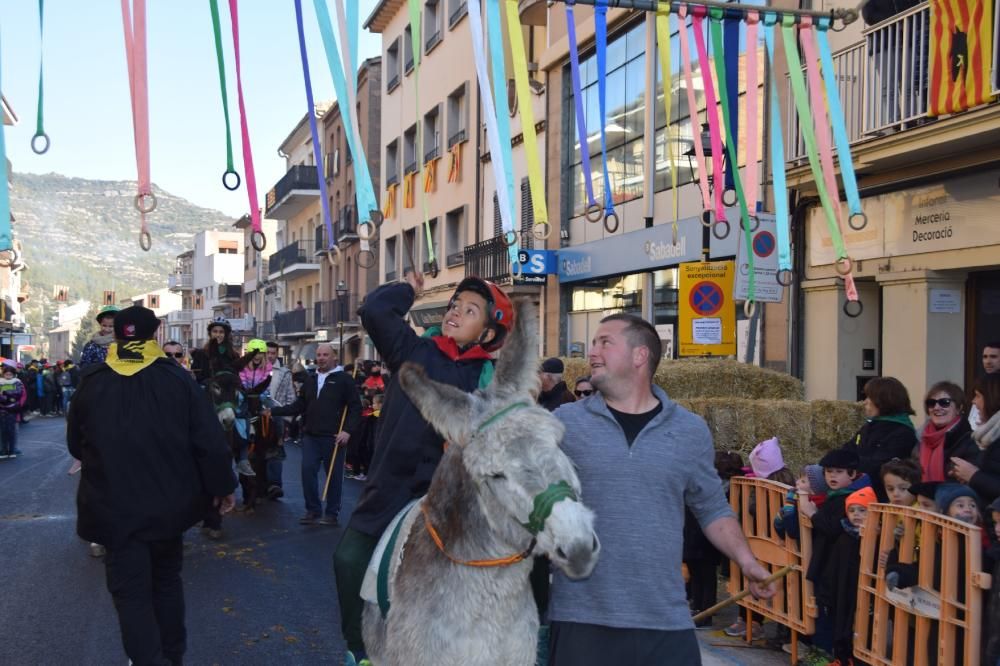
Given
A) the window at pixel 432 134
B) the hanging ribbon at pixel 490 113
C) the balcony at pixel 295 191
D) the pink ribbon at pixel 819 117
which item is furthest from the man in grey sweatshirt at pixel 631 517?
the balcony at pixel 295 191

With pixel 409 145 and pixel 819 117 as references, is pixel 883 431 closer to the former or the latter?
pixel 819 117

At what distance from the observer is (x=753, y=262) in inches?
379

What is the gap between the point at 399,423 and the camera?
3748 millimetres

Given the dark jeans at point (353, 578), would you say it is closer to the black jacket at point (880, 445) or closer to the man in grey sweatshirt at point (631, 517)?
the man in grey sweatshirt at point (631, 517)

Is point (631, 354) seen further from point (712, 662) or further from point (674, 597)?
point (712, 662)

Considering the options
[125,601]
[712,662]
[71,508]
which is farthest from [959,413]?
[71,508]

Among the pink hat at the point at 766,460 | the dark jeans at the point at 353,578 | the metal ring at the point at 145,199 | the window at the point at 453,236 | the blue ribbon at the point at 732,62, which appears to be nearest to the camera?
the dark jeans at the point at 353,578

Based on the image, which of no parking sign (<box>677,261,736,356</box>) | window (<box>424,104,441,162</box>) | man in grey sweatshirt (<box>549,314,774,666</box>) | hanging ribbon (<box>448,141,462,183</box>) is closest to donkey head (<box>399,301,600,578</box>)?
man in grey sweatshirt (<box>549,314,774,666</box>)

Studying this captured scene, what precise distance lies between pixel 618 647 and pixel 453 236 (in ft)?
87.4

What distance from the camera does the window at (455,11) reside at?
2660 cm

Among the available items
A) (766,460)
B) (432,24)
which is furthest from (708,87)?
(432,24)

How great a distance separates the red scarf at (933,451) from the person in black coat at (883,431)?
123 millimetres

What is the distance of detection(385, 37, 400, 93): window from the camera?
33906 millimetres

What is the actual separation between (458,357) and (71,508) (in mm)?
9496
